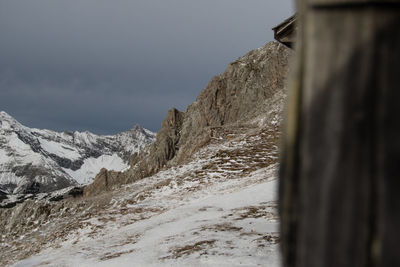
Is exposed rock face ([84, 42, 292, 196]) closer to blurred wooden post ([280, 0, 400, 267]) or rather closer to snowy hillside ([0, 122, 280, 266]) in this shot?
Result: snowy hillside ([0, 122, 280, 266])

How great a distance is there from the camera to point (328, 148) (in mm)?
777

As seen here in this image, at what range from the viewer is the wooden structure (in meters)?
3.81

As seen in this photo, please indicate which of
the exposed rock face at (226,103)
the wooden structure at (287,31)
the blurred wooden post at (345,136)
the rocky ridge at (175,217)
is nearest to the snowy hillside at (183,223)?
the rocky ridge at (175,217)

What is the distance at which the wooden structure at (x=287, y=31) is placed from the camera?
3809mm

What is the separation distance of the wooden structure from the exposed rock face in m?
39.3

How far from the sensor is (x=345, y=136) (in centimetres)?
77

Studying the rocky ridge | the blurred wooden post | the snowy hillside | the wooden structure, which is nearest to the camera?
the blurred wooden post

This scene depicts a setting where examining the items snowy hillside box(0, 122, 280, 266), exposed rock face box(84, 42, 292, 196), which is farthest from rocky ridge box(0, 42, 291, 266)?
exposed rock face box(84, 42, 292, 196)

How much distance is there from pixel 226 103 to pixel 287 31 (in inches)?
2354

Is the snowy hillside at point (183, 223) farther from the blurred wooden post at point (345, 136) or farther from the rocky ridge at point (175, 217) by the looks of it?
the blurred wooden post at point (345, 136)

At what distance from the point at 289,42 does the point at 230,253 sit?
475cm

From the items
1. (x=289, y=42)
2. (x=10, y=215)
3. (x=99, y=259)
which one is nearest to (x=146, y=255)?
(x=99, y=259)

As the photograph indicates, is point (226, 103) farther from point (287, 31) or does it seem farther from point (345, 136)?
point (345, 136)

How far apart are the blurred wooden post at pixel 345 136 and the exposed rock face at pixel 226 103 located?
4244cm
